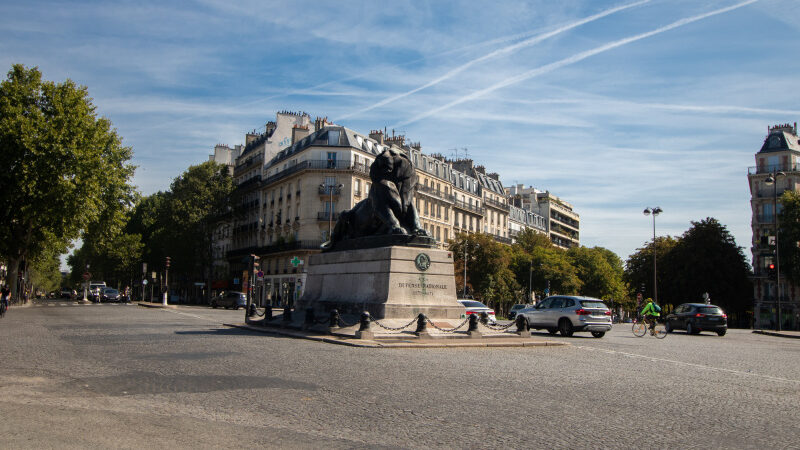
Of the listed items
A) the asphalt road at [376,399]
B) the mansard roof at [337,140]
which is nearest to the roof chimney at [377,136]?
the mansard roof at [337,140]

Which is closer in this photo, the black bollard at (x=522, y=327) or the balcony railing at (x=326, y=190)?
the black bollard at (x=522, y=327)

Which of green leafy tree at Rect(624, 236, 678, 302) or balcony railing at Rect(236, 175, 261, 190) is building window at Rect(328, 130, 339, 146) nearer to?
balcony railing at Rect(236, 175, 261, 190)

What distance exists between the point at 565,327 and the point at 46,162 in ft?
99.6

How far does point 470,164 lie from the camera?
291 ft

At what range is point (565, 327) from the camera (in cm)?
2259

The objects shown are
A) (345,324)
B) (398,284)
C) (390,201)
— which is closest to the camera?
(345,324)

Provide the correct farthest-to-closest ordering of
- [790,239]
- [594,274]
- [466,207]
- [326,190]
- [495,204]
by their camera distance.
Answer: [495,204] → [594,274] → [466,207] → [326,190] → [790,239]

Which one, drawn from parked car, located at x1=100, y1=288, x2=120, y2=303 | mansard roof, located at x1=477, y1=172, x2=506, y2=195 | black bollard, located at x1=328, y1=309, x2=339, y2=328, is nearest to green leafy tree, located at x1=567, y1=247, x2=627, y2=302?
mansard roof, located at x1=477, y1=172, x2=506, y2=195

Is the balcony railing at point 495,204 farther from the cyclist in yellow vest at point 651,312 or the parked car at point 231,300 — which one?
the cyclist in yellow vest at point 651,312

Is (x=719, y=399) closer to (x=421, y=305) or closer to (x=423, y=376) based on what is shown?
(x=423, y=376)

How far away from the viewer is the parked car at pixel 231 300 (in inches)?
1961

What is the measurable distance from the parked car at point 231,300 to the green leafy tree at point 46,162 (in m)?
12.2

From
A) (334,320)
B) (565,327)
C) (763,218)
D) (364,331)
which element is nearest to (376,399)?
(364,331)

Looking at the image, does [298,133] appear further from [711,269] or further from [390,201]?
[390,201]
